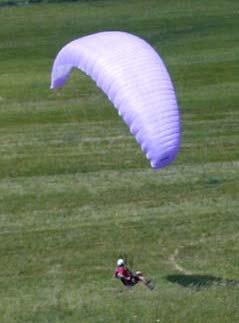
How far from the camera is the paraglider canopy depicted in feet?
45.5

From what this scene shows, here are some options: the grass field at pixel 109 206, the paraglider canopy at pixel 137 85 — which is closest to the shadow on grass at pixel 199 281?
the grass field at pixel 109 206

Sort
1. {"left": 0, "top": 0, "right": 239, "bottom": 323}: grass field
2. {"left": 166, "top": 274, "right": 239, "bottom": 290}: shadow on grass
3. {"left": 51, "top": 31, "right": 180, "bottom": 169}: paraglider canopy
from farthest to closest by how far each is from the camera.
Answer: {"left": 166, "top": 274, "right": 239, "bottom": 290}: shadow on grass
{"left": 0, "top": 0, "right": 239, "bottom": 323}: grass field
{"left": 51, "top": 31, "right": 180, "bottom": 169}: paraglider canopy

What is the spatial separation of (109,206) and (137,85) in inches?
239

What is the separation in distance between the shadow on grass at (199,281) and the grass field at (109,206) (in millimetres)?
15

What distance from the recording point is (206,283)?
15609 millimetres

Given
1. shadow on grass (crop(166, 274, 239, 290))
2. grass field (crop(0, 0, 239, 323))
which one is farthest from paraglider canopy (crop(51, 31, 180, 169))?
shadow on grass (crop(166, 274, 239, 290))

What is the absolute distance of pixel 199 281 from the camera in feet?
51.7

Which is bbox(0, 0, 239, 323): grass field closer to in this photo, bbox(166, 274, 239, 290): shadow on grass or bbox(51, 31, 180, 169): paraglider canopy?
bbox(166, 274, 239, 290): shadow on grass

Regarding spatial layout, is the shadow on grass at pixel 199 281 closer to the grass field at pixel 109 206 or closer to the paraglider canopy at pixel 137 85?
the grass field at pixel 109 206

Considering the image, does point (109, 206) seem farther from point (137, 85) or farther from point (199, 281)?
point (137, 85)

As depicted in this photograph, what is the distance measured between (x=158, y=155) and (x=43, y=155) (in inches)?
408

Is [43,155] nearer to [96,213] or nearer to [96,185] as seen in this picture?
[96,185]

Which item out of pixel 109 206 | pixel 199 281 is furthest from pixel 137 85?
pixel 109 206

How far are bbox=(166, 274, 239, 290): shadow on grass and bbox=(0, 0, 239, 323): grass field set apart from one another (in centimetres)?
1
